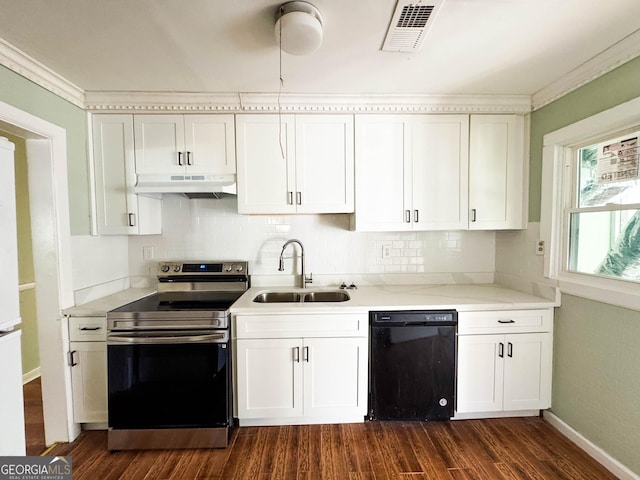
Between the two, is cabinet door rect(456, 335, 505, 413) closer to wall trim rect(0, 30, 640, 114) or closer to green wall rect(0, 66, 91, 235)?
wall trim rect(0, 30, 640, 114)

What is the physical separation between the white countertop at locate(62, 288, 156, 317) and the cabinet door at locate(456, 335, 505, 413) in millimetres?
2426

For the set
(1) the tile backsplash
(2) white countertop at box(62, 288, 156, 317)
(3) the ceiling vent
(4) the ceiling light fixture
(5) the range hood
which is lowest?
(2) white countertop at box(62, 288, 156, 317)

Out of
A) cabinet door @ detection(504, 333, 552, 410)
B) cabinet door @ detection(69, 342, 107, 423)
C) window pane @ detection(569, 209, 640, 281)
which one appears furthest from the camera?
cabinet door @ detection(504, 333, 552, 410)

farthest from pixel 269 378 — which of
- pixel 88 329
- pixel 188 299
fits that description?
pixel 88 329

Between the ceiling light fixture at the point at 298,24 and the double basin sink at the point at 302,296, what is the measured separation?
1748mm

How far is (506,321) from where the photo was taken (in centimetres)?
198

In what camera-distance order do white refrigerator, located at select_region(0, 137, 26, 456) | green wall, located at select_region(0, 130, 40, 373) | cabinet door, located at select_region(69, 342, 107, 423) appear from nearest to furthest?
1. white refrigerator, located at select_region(0, 137, 26, 456)
2. cabinet door, located at select_region(69, 342, 107, 423)
3. green wall, located at select_region(0, 130, 40, 373)

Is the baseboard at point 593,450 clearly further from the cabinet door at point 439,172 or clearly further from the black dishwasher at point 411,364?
the cabinet door at point 439,172

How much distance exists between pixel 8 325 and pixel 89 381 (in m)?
0.94

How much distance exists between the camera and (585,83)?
1782 millimetres

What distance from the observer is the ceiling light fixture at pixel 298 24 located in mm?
1251

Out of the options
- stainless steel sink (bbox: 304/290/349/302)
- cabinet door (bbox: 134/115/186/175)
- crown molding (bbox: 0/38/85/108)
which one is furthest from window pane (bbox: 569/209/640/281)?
crown molding (bbox: 0/38/85/108)

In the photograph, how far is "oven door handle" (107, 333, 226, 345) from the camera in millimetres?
1791

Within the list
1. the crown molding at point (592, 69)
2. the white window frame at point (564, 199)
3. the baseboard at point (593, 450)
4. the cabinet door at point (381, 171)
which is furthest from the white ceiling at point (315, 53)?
the baseboard at point (593, 450)
